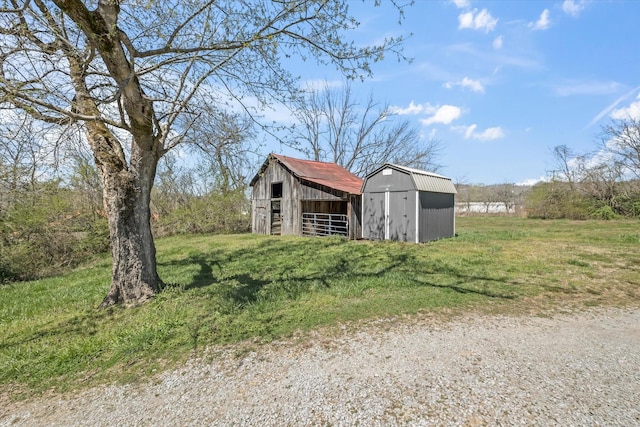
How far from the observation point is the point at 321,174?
18.6 meters

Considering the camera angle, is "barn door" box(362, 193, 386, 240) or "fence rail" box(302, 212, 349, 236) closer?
"barn door" box(362, 193, 386, 240)

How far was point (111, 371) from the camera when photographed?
11.3 feet

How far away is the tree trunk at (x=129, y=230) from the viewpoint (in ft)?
18.8

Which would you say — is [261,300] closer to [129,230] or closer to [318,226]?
[129,230]

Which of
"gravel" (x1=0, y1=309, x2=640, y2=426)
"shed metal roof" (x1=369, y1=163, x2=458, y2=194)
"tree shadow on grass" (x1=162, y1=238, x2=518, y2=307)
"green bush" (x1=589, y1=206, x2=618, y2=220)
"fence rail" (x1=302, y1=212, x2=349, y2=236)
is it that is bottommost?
"gravel" (x1=0, y1=309, x2=640, y2=426)

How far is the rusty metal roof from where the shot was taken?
54.4 feet

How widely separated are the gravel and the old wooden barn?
11412mm

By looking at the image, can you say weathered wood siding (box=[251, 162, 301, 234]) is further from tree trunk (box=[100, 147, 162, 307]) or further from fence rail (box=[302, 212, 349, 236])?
tree trunk (box=[100, 147, 162, 307])

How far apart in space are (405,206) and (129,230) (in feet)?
34.1

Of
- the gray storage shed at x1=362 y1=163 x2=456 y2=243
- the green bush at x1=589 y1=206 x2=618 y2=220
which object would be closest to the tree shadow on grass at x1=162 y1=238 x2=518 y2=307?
the gray storage shed at x1=362 y1=163 x2=456 y2=243

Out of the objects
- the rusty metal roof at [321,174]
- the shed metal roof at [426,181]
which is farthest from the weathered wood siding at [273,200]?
the shed metal roof at [426,181]

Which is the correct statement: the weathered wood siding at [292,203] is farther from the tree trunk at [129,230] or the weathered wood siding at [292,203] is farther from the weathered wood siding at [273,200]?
the tree trunk at [129,230]

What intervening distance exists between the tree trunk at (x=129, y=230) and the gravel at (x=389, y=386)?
3.00 meters

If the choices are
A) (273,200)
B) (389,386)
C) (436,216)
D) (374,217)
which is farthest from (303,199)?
(389,386)
